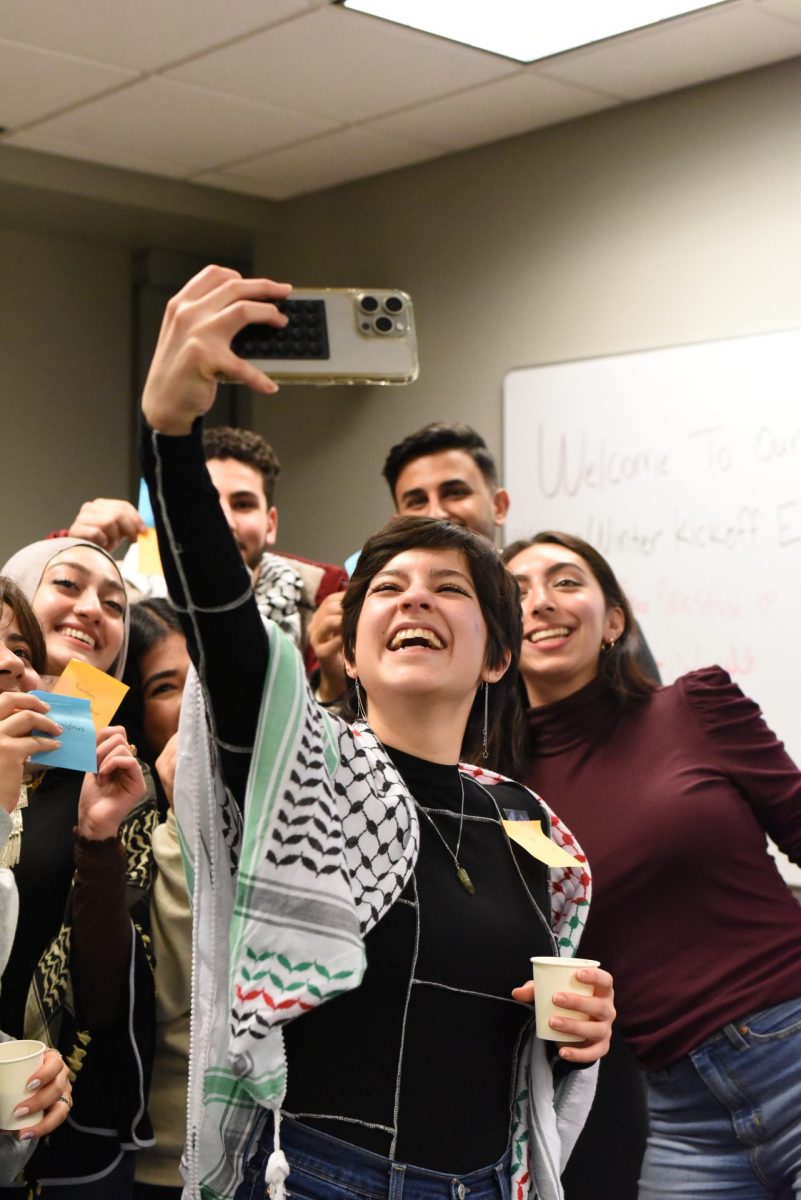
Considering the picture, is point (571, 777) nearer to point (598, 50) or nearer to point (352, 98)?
point (598, 50)

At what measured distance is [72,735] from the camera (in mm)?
1638

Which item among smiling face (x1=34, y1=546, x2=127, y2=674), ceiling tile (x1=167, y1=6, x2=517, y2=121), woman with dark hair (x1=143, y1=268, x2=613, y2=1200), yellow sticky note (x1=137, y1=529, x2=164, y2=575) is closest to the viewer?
woman with dark hair (x1=143, y1=268, x2=613, y2=1200)

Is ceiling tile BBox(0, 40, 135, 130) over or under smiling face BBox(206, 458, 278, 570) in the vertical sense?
over

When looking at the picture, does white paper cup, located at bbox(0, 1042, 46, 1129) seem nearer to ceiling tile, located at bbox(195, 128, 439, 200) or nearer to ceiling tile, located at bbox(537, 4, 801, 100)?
ceiling tile, located at bbox(537, 4, 801, 100)

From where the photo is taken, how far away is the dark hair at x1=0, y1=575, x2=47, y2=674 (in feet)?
6.41

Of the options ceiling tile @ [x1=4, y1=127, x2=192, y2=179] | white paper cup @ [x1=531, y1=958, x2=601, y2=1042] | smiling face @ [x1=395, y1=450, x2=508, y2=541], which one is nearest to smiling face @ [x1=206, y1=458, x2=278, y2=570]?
smiling face @ [x1=395, y1=450, x2=508, y2=541]

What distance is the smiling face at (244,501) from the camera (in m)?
2.76

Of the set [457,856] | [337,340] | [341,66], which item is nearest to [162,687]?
[457,856]

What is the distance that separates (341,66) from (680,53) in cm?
85

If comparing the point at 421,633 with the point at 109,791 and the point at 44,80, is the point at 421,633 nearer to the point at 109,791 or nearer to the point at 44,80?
the point at 109,791

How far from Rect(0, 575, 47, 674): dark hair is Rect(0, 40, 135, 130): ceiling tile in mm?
1953

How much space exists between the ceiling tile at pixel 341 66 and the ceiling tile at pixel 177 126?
101 mm

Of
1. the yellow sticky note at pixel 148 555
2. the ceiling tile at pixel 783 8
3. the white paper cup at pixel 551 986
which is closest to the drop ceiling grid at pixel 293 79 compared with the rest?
the ceiling tile at pixel 783 8

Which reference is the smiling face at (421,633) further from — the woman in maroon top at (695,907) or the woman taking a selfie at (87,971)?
the woman in maroon top at (695,907)
